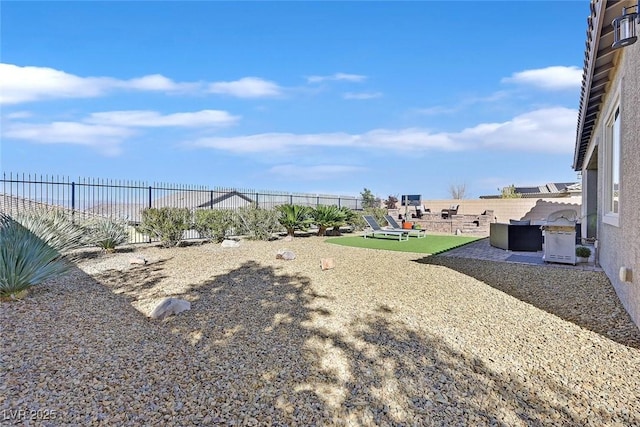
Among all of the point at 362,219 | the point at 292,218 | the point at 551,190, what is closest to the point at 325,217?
the point at 292,218

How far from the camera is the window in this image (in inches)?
228

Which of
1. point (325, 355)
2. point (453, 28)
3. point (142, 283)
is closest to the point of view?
point (325, 355)

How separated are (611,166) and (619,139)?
144 cm

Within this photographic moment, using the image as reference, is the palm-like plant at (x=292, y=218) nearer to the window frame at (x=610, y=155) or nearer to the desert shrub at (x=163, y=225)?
the desert shrub at (x=163, y=225)

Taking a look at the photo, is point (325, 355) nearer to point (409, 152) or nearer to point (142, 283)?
point (142, 283)

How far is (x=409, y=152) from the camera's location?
908 inches

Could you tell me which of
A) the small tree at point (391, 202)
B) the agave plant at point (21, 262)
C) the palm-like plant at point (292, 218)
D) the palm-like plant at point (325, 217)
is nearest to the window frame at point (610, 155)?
the agave plant at point (21, 262)

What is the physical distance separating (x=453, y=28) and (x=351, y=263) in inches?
302

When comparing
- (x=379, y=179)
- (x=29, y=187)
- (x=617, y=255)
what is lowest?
(x=617, y=255)

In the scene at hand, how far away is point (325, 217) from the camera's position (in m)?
14.5

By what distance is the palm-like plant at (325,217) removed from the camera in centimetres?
1452

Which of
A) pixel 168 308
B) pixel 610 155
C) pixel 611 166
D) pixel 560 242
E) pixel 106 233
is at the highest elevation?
pixel 610 155

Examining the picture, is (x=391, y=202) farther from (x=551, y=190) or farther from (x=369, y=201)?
(x=551, y=190)

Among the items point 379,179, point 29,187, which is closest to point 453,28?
point 29,187
